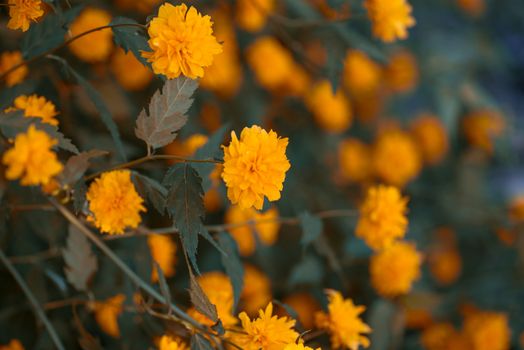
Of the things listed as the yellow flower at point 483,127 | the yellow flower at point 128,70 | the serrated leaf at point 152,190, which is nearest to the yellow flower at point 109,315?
the serrated leaf at point 152,190

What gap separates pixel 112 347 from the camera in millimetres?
944

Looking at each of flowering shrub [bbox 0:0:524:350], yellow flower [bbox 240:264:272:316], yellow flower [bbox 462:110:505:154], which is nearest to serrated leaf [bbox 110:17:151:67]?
flowering shrub [bbox 0:0:524:350]

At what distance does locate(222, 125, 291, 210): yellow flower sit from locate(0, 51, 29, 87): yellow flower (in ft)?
1.19

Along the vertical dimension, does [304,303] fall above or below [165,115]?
above

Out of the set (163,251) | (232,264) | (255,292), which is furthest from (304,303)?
(232,264)

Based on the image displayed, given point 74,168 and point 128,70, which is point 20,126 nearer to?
point 74,168

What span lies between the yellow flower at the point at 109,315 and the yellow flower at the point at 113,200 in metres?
0.19

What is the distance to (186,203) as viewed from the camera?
0.60 m

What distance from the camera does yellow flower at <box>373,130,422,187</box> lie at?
1.56 metres

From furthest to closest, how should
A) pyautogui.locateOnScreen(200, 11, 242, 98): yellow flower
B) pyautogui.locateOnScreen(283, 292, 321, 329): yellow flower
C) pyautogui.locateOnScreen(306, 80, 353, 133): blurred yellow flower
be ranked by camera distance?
pyautogui.locateOnScreen(306, 80, 353, 133): blurred yellow flower, pyautogui.locateOnScreen(200, 11, 242, 98): yellow flower, pyautogui.locateOnScreen(283, 292, 321, 329): yellow flower

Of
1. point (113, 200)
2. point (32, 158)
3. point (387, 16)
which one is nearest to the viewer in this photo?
point (32, 158)

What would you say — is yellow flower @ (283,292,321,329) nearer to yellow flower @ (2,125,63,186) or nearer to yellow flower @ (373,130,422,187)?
yellow flower @ (373,130,422,187)

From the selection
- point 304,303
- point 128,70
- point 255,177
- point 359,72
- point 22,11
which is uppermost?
point 359,72

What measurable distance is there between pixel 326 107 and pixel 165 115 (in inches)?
35.1
